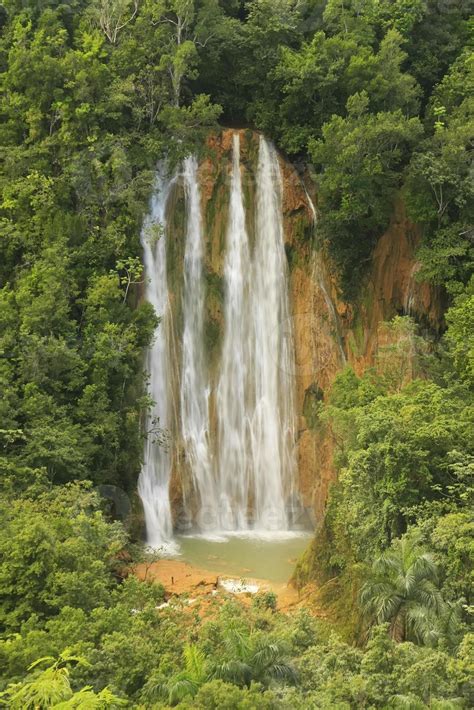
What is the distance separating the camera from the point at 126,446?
1814 centimetres

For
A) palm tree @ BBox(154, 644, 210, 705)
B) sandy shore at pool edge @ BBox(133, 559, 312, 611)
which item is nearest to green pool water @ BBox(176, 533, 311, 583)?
sandy shore at pool edge @ BBox(133, 559, 312, 611)

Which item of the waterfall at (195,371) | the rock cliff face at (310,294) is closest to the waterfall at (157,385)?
the rock cliff face at (310,294)

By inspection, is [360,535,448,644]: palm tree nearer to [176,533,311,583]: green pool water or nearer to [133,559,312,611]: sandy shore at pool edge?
[133,559,312,611]: sandy shore at pool edge

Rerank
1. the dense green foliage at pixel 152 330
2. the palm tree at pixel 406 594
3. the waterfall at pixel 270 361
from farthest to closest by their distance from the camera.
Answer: the waterfall at pixel 270 361, the palm tree at pixel 406 594, the dense green foliage at pixel 152 330

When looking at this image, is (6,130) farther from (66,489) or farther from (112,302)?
(66,489)

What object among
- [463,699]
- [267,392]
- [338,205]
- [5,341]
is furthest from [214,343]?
[463,699]

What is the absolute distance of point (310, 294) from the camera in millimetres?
21938

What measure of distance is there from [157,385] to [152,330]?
2.25 metres

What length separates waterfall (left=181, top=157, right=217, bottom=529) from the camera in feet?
67.2

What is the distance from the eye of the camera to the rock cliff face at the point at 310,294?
2073 cm

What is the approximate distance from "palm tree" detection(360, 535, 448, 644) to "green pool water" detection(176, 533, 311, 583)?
570 cm

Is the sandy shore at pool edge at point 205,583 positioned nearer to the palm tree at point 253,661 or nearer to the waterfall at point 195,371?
the waterfall at point 195,371

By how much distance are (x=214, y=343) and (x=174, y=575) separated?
292 inches

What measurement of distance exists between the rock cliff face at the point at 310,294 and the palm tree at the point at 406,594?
9.31 m
